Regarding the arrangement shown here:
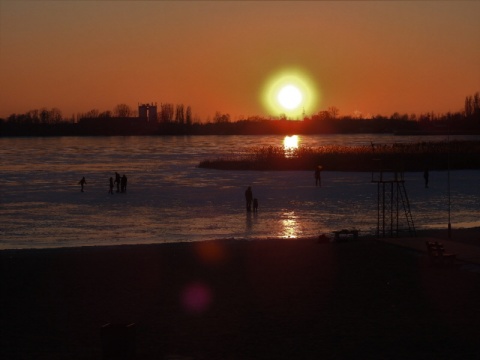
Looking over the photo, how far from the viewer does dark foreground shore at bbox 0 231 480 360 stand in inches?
350

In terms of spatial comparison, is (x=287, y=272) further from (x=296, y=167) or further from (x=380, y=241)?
(x=296, y=167)

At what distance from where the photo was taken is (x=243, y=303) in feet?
37.0

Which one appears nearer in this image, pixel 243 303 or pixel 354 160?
pixel 243 303

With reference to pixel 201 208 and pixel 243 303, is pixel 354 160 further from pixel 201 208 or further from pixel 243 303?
pixel 243 303

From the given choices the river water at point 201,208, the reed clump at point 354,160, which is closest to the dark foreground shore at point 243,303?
the river water at point 201,208

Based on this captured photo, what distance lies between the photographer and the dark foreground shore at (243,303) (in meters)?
8.90

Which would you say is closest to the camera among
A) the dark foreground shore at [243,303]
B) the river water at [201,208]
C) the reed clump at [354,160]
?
the dark foreground shore at [243,303]

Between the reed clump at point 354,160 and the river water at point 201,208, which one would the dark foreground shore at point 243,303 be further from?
the reed clump at point 354,160

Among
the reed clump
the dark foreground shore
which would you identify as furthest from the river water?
the reed clump

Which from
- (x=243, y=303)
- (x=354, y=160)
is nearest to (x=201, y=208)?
(x=243, y=303)

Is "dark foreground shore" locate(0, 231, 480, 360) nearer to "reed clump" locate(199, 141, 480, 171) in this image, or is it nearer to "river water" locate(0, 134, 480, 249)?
"river water" locate(0, 134, 480, 249)

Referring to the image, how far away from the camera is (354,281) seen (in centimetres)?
1291

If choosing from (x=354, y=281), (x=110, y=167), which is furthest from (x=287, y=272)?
(x=110, y=167)

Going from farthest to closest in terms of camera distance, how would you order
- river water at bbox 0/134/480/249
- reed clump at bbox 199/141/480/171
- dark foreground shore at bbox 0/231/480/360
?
1. reed clump at bbox 199/141/480/171
2. river water at bbox 0/134/480/249
3. dark foreground shore at bbox 0/231/480/360
